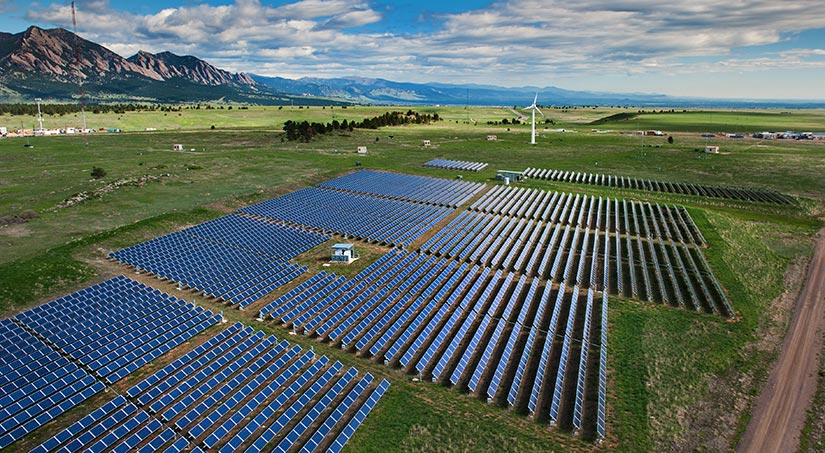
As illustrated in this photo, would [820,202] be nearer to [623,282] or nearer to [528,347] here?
[623,282]

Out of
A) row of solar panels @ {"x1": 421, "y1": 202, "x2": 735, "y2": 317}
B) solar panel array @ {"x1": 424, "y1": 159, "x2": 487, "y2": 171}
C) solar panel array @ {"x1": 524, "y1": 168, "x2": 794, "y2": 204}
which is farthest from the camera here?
solar panel array @ {"x1": 424, "y1": 159, "x2": 487, "y2": 171}

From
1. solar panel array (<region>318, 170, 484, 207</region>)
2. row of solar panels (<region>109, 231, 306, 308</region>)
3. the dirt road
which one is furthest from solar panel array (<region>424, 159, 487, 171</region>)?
the dirt road

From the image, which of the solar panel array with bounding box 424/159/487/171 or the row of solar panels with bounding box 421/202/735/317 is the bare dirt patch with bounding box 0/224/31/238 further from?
the solar panel array with bounding box 424/159/487/171

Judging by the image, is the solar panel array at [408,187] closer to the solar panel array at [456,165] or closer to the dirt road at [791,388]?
the solar panel array at [456,165]

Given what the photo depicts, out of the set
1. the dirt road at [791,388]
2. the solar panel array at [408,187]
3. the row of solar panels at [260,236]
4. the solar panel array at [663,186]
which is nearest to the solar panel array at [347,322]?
the row of solar panels at [260,236]

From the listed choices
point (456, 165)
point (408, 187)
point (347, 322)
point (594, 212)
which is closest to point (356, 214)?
point (408, 187)

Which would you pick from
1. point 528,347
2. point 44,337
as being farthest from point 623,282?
point 44,337
